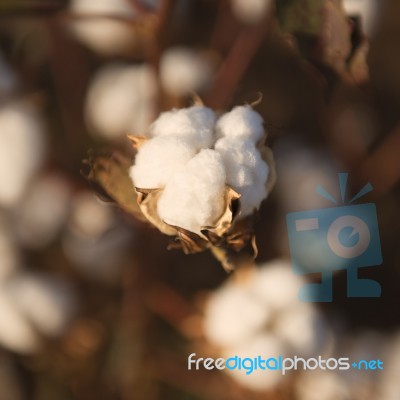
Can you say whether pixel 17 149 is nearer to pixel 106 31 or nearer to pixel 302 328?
pixel 106 31

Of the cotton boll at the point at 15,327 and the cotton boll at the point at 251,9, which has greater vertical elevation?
the cotton boll at the point at 251,9

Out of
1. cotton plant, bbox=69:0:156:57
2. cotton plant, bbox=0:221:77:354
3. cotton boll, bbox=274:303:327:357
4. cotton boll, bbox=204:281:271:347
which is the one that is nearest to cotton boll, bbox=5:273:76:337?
cotton plant, bbox=0:221:77:354

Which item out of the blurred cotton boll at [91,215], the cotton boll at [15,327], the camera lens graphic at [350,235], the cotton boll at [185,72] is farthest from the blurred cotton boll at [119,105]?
the camera lens graphic at [350,235]

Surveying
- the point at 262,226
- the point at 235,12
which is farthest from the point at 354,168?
the point at 235,12

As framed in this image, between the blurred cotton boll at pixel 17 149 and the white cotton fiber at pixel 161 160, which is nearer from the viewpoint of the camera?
the white cotton fiber at pixel 161 160

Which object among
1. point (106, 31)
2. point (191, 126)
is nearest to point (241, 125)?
point (191, 126)

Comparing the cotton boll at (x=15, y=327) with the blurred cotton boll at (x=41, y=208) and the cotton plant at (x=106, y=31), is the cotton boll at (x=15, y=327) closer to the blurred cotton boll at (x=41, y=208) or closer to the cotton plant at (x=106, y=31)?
the blurred cotton boll at (x=41, y=208)
